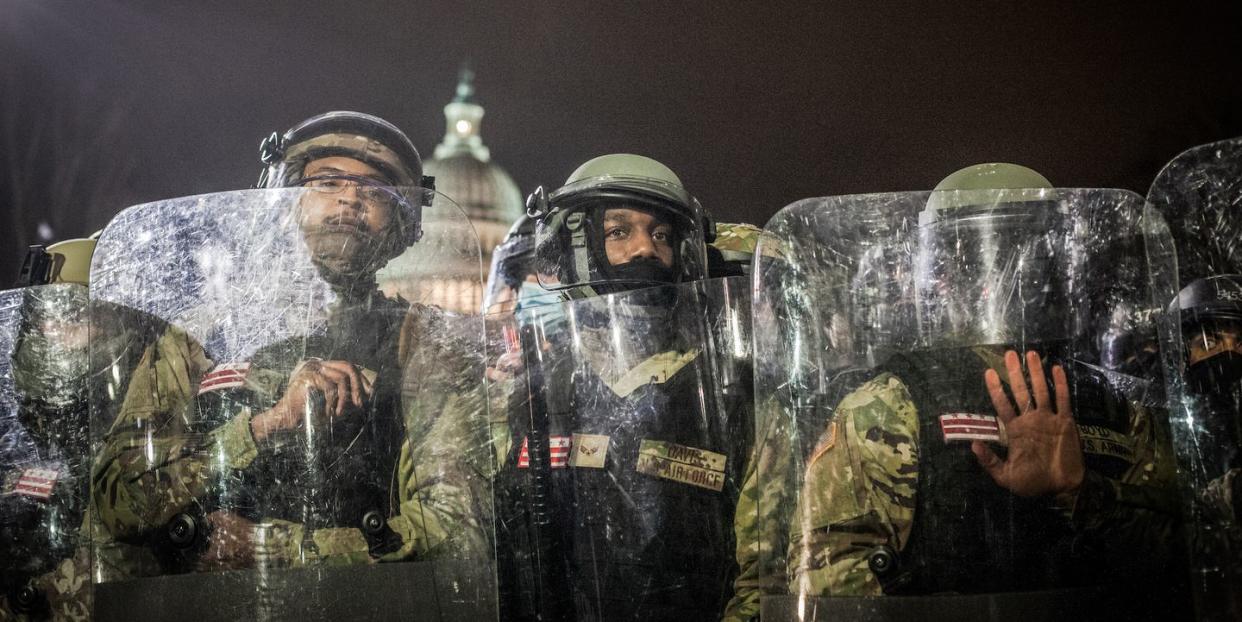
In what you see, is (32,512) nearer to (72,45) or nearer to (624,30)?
(72,45)

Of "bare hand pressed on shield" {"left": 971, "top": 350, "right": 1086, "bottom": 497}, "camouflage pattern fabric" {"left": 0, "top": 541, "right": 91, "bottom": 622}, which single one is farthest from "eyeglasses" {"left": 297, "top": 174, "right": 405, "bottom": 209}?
"camouflage pattern fabric" {"left": 0, "top": 541, "right": 91, "bottom": 622}

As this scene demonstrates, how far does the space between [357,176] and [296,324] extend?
1.09 meters

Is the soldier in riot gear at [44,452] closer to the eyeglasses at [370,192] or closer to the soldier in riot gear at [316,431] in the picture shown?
the soldier in riot gear at [316,431]

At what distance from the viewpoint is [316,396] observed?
229cm

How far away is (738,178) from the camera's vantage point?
19.2ft

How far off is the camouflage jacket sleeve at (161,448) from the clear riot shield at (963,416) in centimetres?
116

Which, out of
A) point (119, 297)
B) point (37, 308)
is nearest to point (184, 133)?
point (37, 308)

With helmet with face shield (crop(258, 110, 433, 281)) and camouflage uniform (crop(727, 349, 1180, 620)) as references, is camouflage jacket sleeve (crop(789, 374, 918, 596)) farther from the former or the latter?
helmet with face shield (crop(258, 110, 433, 281))

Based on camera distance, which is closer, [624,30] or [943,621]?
[943,621]

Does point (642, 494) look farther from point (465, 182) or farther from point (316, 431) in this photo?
point (465, 182)

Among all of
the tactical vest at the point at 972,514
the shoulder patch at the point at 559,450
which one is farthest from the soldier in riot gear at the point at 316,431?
the tactical vest at the point at 972,514

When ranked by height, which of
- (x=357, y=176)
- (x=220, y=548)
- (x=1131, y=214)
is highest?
(x=357, y=176)

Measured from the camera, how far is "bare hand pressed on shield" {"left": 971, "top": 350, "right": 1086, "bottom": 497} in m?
2.06

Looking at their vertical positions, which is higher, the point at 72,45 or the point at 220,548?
the point at 72,45
